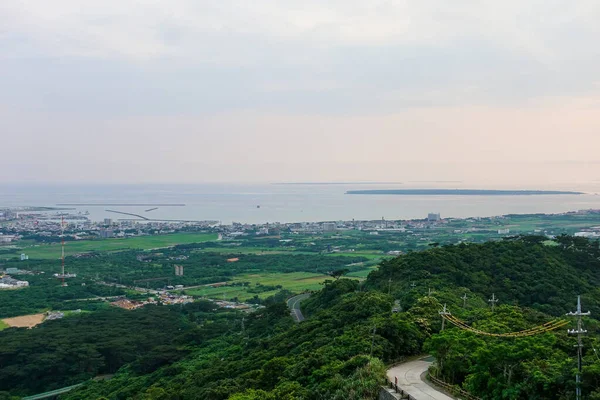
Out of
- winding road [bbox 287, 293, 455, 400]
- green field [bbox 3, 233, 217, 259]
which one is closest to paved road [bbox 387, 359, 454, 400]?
winding road [bbox 287, 293, 455, 400]

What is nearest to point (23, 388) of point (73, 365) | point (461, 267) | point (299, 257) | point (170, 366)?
point (73, 365)

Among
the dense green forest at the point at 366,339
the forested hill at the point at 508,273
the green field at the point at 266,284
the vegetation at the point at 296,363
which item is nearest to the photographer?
the dense green forest at the point at 366,339

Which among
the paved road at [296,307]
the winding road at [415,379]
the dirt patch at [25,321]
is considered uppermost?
the winding road at [415,379]

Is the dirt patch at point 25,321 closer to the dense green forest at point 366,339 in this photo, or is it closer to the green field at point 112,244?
the dense green forest at point 366,339

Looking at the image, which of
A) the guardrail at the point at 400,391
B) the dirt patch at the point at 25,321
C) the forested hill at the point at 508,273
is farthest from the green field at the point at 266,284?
the guardrail at the point at 400,391

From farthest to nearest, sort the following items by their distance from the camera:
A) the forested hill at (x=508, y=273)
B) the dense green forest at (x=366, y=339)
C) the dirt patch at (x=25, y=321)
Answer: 1. the dirt patch at (x=25, y=321)
2. the forested hill at (x=508, y=273)
3. the dense green forest at (x=366, y=339)

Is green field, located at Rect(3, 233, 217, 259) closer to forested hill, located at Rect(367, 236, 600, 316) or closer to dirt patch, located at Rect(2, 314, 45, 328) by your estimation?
dirt patch, located at Rect(2, 314, 45, 328)

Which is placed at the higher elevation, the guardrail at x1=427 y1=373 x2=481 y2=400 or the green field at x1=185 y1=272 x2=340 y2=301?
the guardrail at x1=427 y1=373 x2=481 y2=400
